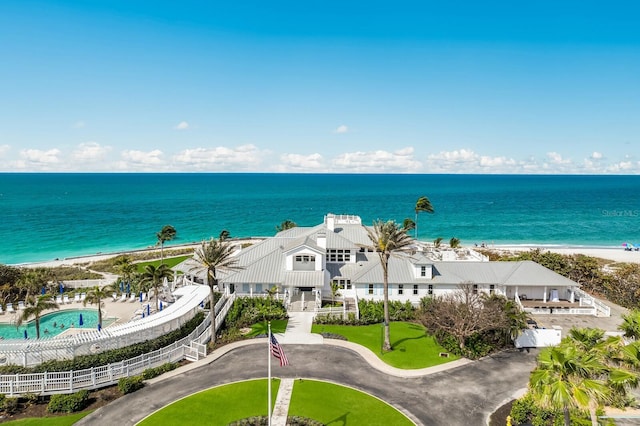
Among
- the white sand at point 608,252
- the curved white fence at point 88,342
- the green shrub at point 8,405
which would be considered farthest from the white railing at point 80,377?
the white sand at point 608,252

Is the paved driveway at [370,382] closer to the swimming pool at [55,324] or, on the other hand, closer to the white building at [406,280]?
the white building at [406,280]

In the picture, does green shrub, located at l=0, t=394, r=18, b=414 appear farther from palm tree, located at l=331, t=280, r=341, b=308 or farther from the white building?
palm tree, located at l=331, t=280, r=341, b=308

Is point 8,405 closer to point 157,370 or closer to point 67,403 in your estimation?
point 67,403

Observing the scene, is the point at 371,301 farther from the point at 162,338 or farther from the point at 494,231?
the point at 494,231

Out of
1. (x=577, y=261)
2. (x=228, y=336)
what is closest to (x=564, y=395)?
(x=228, y=336)

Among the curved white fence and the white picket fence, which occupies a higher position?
the curved white fence

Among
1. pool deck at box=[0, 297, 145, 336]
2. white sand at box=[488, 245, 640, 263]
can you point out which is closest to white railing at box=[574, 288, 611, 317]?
white sand at box=[488, 245, 640, 263]
